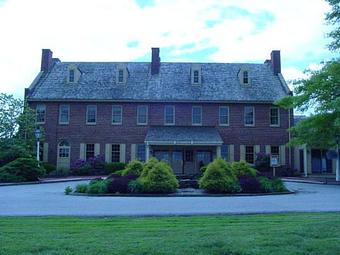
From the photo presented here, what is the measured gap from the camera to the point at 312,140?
2728 cm

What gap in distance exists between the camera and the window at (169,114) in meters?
38.1

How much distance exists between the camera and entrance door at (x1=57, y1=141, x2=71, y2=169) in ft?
123

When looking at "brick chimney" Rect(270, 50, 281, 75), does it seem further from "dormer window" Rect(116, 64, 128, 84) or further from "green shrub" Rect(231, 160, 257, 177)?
"green shrub" Rect(231, 160, 257, 177)

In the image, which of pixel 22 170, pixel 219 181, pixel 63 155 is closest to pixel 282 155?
pixel 63 155

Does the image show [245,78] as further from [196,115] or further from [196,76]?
[196,115]

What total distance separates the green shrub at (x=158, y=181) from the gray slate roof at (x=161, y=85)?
18688 mm

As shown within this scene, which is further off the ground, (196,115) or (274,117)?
(196,115)

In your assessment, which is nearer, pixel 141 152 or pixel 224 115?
pixel 141 152

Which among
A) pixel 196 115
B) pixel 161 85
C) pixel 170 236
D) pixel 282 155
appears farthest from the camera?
pixel 161 85

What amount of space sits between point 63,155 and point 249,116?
16.1 metres

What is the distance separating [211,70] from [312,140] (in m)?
15.9

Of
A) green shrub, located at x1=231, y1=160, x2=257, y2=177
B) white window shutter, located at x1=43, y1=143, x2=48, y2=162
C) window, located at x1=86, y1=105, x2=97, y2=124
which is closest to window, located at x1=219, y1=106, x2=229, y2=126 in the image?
window, located at x1=86, y1=105, x2=97, y2=124

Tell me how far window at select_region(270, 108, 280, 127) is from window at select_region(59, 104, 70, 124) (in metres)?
17.3

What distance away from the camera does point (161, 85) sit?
128ft
